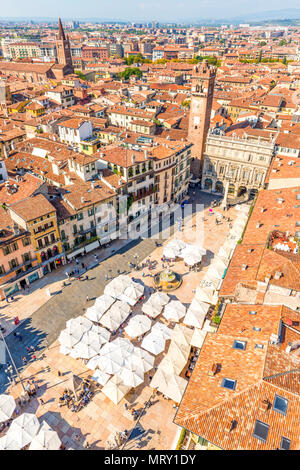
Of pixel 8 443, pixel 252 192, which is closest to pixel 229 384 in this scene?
pixel 8 443

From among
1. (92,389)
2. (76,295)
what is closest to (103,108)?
(76,295)

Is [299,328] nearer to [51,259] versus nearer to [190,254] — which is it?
[190,254]

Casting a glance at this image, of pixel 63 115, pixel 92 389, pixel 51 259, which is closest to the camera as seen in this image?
pixel 92 389

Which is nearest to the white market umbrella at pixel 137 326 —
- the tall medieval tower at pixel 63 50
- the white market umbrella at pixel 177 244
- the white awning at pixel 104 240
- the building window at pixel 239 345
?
the building window at pixel 239 345

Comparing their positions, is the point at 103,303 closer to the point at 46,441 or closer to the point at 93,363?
the point at 93,363

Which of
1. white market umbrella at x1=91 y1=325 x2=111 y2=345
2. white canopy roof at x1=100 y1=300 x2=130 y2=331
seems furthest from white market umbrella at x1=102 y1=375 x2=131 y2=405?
white canopy roof at x1=100 y1=300 x2=130 y2=331

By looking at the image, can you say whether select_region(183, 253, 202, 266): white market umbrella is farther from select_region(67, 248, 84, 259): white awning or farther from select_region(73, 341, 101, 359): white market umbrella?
select_region(73, 341, 101, 359): white market umbrella

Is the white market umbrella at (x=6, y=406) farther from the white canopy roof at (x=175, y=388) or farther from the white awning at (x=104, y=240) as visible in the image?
the white awning at (x=104, y=240)
